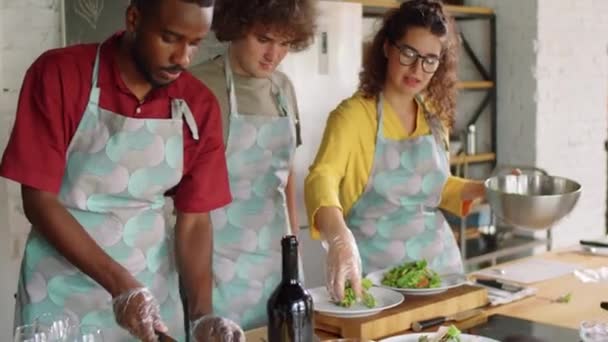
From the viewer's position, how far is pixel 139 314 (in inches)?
53.4

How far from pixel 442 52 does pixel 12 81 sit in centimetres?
133

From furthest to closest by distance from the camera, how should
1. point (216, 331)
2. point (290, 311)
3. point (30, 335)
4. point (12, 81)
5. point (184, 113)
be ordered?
1. point (12, 81)
2. point (184, 113)
3. point (216, 331)
4. point (290, 311)
5. point (30, 335)

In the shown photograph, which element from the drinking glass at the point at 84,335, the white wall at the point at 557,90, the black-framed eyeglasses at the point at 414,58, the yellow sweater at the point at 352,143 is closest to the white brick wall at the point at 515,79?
the white wall at the point at 557,90

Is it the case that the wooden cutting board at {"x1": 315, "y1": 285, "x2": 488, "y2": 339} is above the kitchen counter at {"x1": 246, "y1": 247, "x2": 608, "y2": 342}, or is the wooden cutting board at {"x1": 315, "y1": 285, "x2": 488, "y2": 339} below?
above

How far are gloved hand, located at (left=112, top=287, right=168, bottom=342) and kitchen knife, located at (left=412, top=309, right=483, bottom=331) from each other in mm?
552

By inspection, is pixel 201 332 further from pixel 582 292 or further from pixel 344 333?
pixel 582 292

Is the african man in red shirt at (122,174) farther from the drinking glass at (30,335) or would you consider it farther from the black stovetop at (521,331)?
the black stovetop at (521,331)

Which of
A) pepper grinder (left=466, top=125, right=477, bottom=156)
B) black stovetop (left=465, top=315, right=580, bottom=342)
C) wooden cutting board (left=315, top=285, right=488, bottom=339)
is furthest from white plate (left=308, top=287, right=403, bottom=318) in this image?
pepper grinder (left=466, top=125, right=477, bottom=156)

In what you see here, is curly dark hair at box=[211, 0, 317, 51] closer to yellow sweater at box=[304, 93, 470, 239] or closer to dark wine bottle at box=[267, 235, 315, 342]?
yellow sweater at box=[304, 93, 470, 239]

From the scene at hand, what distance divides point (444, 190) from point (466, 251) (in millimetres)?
1832

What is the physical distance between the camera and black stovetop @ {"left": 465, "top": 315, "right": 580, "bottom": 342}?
1.56 metres

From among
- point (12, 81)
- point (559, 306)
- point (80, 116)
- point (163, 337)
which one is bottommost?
point (559, 306)

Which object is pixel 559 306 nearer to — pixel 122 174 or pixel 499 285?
pixel 499 285

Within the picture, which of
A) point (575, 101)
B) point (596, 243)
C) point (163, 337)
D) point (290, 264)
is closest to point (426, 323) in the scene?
point (290, 264)
